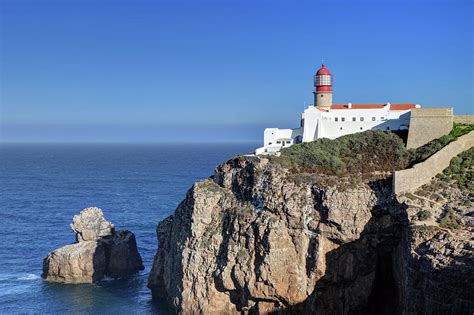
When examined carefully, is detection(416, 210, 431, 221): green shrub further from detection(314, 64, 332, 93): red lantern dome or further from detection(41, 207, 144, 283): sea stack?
detection(41, 207, 144, 283): sea stack

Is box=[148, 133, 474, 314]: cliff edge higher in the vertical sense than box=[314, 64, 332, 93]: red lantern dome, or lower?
lower

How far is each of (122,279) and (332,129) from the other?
2282 centimetres

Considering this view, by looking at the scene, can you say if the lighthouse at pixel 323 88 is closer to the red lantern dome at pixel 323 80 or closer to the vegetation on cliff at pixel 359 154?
the red lantern dome at pixel 323 80

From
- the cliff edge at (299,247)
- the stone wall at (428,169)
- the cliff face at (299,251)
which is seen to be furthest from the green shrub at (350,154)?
the stone wall at (428,169)

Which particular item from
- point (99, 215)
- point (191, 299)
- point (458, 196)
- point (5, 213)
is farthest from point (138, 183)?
point (458, 196)

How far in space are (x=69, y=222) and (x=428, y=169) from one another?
42.8 m

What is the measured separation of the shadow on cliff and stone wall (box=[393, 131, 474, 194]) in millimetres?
1208

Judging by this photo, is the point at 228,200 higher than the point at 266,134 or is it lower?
lower

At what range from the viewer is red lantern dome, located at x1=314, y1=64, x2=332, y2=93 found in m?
56.0

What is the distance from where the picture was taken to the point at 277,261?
3862cm

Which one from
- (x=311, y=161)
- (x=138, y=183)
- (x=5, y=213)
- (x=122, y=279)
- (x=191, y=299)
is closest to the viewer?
(x=191, y=299)

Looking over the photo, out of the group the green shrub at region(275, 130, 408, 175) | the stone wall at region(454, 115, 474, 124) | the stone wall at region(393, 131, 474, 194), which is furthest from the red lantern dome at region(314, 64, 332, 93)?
the stone wall at region(393, 131, 474, 194)

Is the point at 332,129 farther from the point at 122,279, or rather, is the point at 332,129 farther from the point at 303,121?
the point at 122,279

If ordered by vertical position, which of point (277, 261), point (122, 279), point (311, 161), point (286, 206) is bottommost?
point (122, 279)
